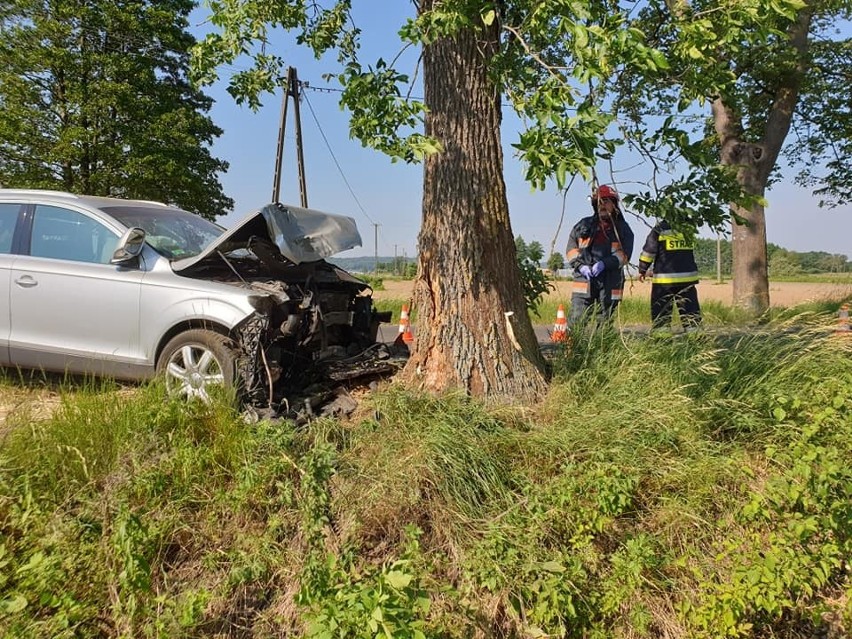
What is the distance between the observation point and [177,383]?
3.86 meters

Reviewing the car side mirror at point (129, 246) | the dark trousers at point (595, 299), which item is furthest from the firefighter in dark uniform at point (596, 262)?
the car side mirror at point (129, 246)

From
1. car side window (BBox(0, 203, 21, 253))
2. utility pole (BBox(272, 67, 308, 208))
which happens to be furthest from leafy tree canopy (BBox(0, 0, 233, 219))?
car side window (BBox(0, 203, 21, 253))

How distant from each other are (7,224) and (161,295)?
1702 millimetres

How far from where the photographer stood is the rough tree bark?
1053cm

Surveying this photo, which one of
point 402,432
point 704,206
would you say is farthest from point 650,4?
point 402,432

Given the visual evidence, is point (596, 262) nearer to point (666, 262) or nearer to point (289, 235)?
point (666, 262)

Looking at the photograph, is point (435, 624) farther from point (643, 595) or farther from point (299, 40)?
point (299, 40)

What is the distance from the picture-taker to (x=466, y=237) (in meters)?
3.97

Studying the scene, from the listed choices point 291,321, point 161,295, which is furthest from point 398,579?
point 161,295

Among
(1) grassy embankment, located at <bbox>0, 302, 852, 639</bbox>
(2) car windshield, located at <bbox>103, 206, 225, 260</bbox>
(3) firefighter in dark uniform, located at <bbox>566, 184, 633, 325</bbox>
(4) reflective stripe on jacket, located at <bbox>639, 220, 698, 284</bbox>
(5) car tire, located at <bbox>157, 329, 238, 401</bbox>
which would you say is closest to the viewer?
(1) grassy embankment, located at <bbox>0, 302, 852, 639</bbox>

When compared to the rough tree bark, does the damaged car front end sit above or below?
below

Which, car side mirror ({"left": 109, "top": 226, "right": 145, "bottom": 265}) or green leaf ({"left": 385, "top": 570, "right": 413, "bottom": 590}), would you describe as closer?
green leaf ({"left": 385, "top": 570, "right": 413, "bottom": 590})

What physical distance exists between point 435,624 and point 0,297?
4.14 meters

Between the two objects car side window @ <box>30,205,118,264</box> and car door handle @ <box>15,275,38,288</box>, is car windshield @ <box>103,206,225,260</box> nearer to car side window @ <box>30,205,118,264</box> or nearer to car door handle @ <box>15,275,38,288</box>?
car side window @ <box>30,205,118,264</box>
